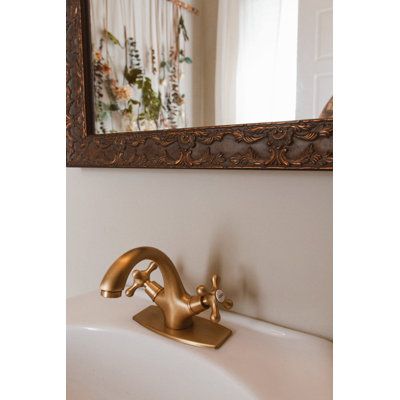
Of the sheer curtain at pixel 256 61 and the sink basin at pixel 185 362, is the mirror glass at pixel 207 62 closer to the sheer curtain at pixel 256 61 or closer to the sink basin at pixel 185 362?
the sheer curtain at pixel 256 61

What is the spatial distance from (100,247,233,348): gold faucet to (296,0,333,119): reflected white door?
13.5 inches

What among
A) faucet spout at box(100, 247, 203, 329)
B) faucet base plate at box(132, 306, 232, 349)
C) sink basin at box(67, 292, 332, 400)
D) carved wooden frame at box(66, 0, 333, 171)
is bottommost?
sink basin at box(67, 292, 332, 400)

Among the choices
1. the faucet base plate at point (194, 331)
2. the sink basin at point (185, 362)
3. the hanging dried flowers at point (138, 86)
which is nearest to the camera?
the sink basin at point (185, 362)

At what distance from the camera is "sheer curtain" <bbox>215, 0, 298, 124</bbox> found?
610 millimetres

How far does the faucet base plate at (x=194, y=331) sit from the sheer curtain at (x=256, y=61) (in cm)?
39

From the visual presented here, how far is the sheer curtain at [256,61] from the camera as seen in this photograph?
610 millimetres

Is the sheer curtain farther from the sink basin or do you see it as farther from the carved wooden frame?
the sink basin

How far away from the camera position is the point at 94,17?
856 mm

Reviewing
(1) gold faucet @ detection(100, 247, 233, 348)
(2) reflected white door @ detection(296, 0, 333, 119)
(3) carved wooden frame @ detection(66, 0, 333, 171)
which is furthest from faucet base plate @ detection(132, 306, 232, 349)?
(2) reflected white door @ detection(296, 0, 333, 119)

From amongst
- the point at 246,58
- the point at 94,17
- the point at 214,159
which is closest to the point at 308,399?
the point at 214,159

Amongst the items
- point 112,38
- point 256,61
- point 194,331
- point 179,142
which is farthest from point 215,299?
point 112,38

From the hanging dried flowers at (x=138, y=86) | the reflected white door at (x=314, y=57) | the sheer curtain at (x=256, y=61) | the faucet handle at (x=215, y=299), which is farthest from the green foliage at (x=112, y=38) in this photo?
the faucet handle at (x=215, y=299)
